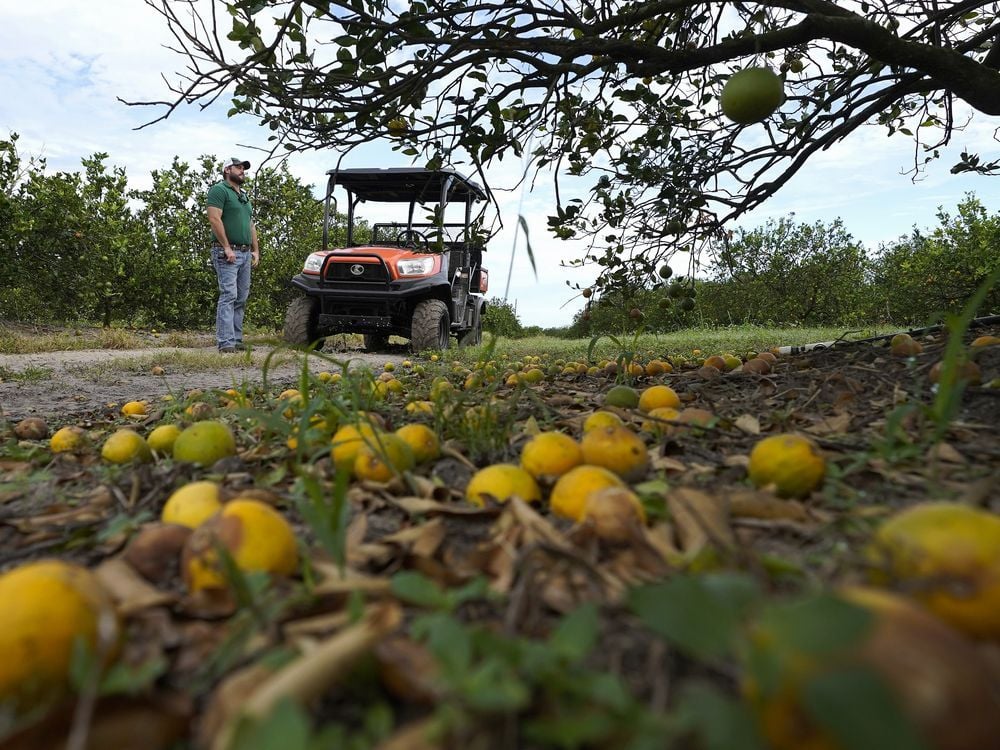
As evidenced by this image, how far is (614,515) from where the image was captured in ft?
3.68

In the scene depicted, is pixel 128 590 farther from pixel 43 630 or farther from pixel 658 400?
pixel 658 400

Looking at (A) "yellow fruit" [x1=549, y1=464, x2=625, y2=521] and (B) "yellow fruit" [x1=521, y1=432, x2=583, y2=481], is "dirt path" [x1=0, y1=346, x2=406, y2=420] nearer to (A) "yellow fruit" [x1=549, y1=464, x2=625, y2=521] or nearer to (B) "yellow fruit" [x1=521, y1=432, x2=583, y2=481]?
(B) "yellow fruit" [x1=521, y1=432, x2=583, y2=481]

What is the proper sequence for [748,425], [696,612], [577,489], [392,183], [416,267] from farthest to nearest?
1. [392,183]
2. [416,267]
3. [748,425]
4. [577,489]
5. [696,612]

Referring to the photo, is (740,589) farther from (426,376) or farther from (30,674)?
(426,376)

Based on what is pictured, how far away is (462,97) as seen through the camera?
11.5 ft

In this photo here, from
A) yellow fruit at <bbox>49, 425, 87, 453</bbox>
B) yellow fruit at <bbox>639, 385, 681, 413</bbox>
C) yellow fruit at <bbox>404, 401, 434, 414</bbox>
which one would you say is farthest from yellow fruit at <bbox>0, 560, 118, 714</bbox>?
yellow fruit at <bbox>639, 385, 681, 413</bbox>

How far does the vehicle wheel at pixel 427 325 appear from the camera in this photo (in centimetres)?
984

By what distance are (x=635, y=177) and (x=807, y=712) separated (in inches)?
152

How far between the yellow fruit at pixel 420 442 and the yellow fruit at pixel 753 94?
2012 millimetres

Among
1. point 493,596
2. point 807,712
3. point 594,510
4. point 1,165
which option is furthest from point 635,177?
point 1,165

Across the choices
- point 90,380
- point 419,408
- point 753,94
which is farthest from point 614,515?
point 90,380

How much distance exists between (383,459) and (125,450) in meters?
1.11

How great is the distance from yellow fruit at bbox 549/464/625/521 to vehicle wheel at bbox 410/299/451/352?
856 cm

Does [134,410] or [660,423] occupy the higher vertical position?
[660,423]
